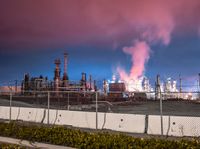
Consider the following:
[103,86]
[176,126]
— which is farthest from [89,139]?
[103,86]

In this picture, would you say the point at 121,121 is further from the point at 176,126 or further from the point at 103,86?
the point at 103,86

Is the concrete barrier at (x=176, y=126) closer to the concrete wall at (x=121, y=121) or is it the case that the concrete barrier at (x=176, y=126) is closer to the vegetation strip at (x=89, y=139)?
the concrete wall at (x=121, y=121)

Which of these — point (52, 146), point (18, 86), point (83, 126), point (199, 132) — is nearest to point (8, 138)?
point (52, 146)

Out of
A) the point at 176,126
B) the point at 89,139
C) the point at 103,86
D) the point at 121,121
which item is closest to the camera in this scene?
the point at 89,139

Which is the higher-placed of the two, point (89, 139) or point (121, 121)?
point (121, 121)

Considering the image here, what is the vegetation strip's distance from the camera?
10.9m

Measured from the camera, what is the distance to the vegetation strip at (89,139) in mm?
10891

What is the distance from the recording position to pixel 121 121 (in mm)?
16422

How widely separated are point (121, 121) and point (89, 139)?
14.7 ft

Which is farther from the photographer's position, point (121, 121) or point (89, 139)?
point (121, 121)

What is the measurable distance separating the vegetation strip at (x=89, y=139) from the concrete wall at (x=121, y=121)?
2912 mm

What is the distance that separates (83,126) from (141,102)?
13.6m

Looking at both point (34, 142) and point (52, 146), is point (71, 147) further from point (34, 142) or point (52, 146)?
point (34, 142)

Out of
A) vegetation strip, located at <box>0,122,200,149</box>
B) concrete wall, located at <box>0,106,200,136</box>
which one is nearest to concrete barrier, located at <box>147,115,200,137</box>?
concrete wall, located at <box>0,106,200,136</box>
